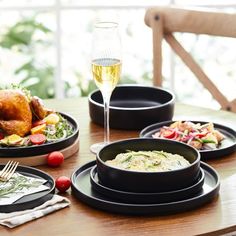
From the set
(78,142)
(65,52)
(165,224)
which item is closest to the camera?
(165,224)

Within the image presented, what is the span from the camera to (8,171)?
1.78m

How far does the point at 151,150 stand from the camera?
1.82 m

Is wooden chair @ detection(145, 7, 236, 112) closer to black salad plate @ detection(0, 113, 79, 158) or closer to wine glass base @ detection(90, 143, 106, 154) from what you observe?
wine glass base @ detection(90, 143, 106, 154)

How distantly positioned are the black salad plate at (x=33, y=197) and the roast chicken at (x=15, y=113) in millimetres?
203

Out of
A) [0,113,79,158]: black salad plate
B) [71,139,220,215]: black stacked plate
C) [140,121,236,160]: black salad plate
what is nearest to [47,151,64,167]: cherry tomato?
[0,113,79,158]: black salad plate

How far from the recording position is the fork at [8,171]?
1.73 metres

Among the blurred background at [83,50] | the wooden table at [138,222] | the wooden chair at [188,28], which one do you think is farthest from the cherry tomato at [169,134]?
the blurred background at [83,50]

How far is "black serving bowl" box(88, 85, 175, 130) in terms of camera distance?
85.8 inches

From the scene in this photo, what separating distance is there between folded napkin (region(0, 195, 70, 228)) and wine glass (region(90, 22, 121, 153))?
409mm

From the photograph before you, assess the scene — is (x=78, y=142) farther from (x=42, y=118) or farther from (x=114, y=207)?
(x=114, y=207)

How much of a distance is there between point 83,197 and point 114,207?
0.09m

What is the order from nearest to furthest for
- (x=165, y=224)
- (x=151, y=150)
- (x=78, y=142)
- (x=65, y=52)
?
1. (x=165, y=224)
2. (x=151, y=150)
3. (x=78, y=142)
4. (x=65, y=52)

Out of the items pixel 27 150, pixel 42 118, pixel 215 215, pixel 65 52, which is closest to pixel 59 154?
pixel 27 150

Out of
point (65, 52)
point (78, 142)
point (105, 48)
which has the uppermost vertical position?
point (105, 48)
